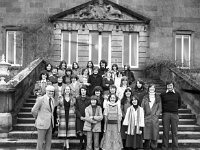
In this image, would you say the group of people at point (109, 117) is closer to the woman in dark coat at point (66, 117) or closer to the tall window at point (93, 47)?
the woman in dark coat at point (66, 117)

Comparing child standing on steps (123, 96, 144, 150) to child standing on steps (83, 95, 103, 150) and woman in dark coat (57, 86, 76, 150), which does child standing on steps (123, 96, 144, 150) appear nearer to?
child standing on steps (83, 95, 103, 150)

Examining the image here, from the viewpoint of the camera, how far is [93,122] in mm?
8000

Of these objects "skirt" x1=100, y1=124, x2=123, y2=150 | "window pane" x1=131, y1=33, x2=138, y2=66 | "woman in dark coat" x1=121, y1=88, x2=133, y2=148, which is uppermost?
"window pane" x1=131, y1=33, x2=138, y2=66

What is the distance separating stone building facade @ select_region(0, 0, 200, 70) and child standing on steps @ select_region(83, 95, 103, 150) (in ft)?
31.1

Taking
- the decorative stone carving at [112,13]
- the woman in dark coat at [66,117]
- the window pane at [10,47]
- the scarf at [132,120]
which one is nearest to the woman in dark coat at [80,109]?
the woman in dark coat at [66,117]

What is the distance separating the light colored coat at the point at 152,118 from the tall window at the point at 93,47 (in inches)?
360

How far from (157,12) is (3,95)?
38.2 ft

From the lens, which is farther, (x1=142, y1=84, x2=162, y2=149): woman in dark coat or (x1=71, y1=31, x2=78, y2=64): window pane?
(x1=71, y1=31, x2=78, y2=64): window pane

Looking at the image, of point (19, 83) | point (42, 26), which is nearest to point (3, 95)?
point (19, 83)

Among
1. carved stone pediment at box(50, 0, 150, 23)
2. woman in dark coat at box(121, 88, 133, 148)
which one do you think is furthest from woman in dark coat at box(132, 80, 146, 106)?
carved stone pediment at box(50, 0, 150, 23)

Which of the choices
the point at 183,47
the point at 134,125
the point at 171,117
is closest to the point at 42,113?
the point at 134,125

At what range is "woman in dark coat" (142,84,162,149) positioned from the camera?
8.32 m

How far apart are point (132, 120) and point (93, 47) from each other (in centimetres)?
996

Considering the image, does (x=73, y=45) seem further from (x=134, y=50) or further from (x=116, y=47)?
(x=134, y=50)
